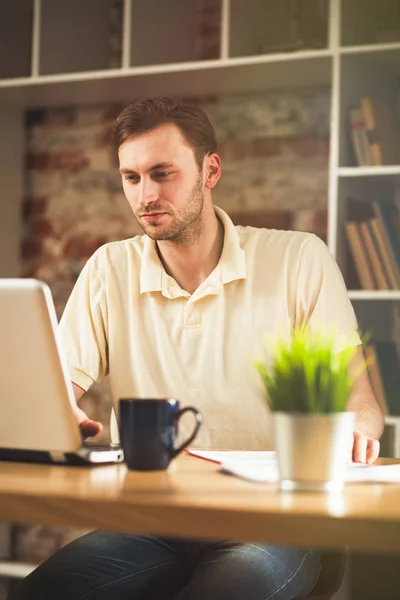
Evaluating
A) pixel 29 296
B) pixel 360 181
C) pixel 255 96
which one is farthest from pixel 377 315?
pixel 29 296

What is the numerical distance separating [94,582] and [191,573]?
175mm

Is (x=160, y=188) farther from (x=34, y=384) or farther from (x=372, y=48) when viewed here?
(x=34, y=384)

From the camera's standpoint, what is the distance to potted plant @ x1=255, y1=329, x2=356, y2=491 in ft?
3.37

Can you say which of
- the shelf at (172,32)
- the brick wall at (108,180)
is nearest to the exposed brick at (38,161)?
the brick wall at (108,180)

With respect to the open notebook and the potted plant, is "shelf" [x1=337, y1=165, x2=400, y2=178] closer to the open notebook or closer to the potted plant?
the open notebook

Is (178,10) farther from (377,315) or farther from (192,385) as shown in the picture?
(192,385)

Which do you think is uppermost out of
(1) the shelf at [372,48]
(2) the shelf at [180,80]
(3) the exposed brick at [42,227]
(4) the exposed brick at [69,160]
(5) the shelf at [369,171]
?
(1) the shelf at [372,48]

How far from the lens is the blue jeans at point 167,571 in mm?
Result: 1302

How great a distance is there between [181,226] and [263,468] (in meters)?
1.07

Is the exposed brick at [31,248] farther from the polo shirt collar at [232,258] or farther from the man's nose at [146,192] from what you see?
the polo shirt collar at [232,258]

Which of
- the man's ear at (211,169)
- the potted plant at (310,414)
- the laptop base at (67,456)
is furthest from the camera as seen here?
the man's ear at (211,169)

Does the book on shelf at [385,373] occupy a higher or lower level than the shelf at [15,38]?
lower

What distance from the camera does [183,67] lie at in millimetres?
3047

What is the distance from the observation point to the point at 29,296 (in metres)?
1.20
